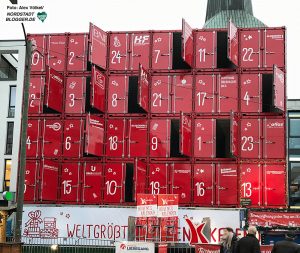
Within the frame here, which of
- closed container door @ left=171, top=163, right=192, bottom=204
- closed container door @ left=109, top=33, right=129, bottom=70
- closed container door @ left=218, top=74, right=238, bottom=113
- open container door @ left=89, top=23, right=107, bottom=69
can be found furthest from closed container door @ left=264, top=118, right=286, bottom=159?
open container door @ left=89, top=23, right=107, bottom=69

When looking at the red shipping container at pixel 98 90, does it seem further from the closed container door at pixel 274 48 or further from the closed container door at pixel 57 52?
the closed container door at pixel 274 48

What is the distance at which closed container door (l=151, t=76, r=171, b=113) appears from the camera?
2795 centimetres

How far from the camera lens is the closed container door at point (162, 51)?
28.2 m

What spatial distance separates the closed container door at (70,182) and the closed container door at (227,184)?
631 centimetres

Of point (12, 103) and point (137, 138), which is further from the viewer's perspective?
point (12, 103)

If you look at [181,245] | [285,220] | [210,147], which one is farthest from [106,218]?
[285,220]

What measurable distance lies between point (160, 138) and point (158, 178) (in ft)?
5.92

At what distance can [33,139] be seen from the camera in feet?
93.6

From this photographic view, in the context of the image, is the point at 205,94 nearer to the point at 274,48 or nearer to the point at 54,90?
the point at 274,48

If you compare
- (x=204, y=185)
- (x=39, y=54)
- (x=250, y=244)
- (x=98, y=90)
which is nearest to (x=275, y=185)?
(x=204, y=185)

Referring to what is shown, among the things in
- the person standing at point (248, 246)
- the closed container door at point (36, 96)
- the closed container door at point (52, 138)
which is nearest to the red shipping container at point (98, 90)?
the closed container door at point (52, 138)

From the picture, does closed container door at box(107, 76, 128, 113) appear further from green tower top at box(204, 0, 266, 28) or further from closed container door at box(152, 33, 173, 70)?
green tower top at box(204, 0, 266, 28)

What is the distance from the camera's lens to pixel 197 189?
27.0 meters

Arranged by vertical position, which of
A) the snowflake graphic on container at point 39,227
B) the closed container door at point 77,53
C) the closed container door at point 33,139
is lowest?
the snowflake graphic on container at point 39,227
